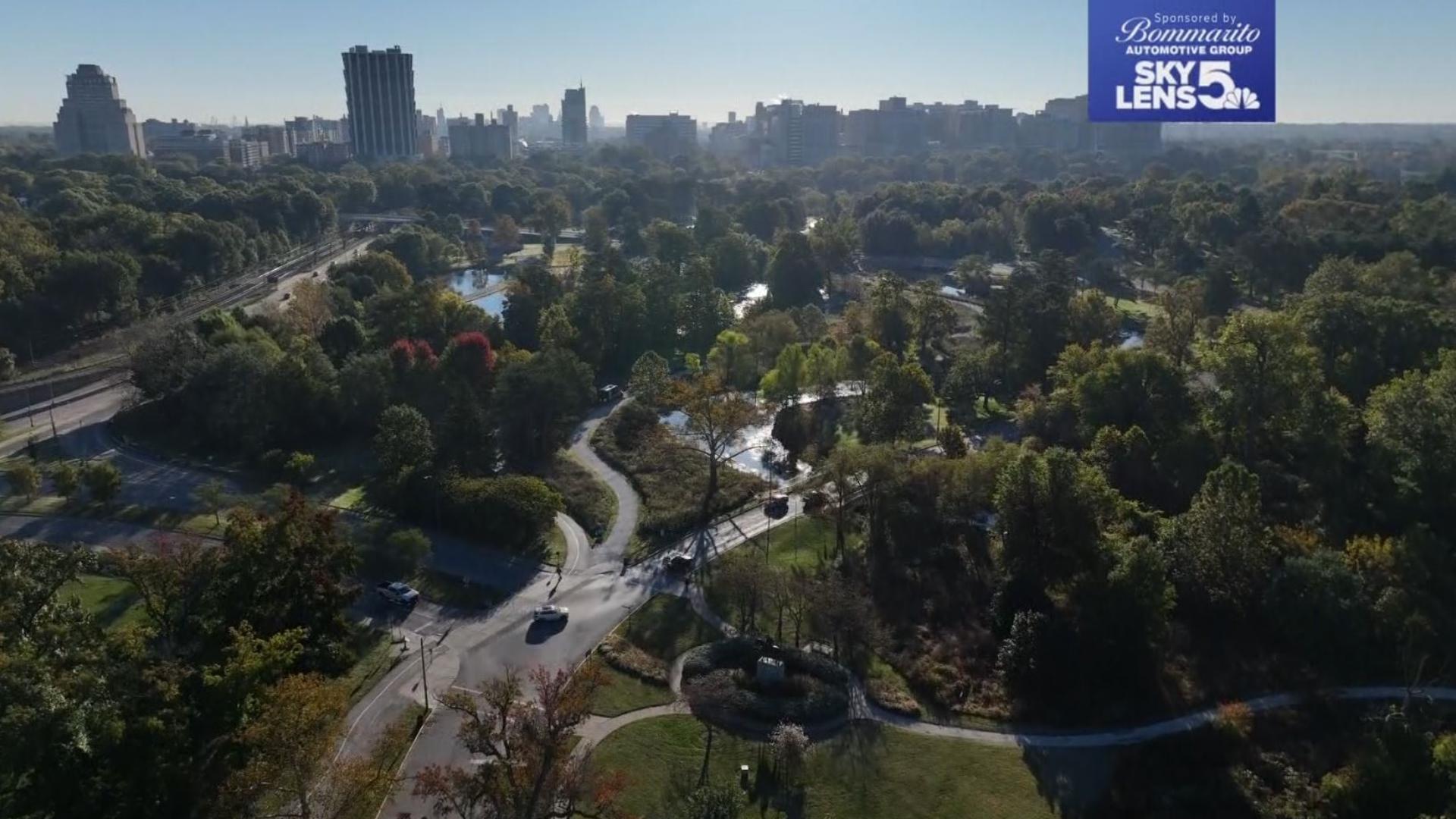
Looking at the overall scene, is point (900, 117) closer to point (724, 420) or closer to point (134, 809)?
point (724, 420)

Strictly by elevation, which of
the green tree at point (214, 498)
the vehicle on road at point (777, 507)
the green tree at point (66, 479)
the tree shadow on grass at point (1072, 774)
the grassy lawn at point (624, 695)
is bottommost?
the tree shadow on grass at point (1072, 774)

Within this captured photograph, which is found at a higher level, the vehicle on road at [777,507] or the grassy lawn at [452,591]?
the vehicle on road at [777,507]

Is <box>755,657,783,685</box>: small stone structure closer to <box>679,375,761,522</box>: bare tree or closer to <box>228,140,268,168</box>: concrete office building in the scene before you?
<box>679,375,761,522</box>: bare tree

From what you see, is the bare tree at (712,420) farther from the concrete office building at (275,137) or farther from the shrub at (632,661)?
the concrete office building at (275,137)

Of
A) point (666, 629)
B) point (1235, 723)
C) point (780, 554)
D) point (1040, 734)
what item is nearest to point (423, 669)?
point (666, 629)

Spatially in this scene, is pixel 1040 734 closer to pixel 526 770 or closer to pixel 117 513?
pixel 526 770

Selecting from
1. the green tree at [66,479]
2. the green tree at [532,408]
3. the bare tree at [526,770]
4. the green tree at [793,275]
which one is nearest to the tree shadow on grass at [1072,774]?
the bare tree at [526,770]
